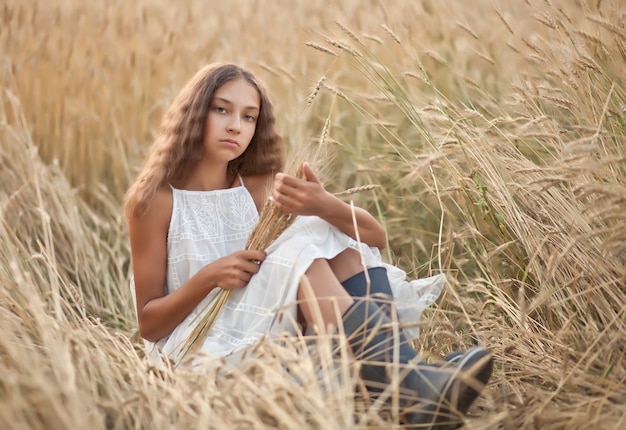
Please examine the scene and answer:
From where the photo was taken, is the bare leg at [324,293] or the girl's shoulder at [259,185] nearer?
the bare leg at [324,293]

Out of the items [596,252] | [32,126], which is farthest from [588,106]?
[32,126]

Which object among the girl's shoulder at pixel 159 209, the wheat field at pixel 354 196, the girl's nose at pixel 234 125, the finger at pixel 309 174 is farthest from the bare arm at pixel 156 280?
the finger at pixel 309 174

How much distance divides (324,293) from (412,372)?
0.92ft

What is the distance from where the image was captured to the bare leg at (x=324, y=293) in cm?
192

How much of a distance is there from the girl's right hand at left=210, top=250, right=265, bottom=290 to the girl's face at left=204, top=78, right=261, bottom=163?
0.35m

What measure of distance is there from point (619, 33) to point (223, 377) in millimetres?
1325

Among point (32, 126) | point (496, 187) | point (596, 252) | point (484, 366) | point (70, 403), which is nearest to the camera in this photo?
point (70, 403)

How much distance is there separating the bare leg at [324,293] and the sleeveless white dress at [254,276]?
0.02 metres

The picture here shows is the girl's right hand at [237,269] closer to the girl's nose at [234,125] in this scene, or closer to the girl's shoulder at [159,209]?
the girl's shoulder at [159,209]

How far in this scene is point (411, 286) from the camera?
6.99ft

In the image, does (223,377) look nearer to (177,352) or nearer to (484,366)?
(177,352)

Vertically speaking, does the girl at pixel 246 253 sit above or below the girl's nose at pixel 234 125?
below

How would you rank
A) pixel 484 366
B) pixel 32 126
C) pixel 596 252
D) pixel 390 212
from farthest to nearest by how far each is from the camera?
1. pixel 32 126
2. pixel 390 212
3. pixel 596 252
4. pixel 484 366

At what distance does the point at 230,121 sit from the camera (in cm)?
224
